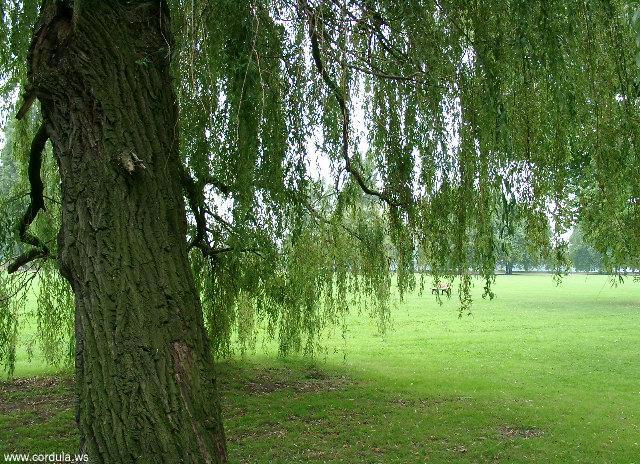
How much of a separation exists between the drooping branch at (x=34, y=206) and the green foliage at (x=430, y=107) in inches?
39.6

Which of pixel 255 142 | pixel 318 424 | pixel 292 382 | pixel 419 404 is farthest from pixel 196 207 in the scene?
pixel 292 382

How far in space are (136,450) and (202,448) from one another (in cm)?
24

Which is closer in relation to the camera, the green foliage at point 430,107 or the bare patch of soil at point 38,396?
the green foliage at point 430,107

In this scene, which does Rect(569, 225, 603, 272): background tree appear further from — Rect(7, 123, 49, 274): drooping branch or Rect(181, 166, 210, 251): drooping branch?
Rect(7, 123, 49, 274): drooping branch

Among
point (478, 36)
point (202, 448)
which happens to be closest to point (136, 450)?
point (202, 448)

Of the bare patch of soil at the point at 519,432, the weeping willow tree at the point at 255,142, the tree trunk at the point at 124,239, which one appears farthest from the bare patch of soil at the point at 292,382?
the tree trunk at the point at 124,239

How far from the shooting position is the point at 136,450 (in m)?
2.18

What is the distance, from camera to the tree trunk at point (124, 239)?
2240mm

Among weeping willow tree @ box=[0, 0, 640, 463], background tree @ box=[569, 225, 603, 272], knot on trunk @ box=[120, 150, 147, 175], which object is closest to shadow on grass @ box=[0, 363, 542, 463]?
weeping willow tree @ box=[0, 0, 640, 463]

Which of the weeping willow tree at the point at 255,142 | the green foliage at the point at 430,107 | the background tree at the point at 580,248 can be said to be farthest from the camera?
the background tree at the point at 580,248

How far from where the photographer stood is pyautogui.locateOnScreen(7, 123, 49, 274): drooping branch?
3.86 m

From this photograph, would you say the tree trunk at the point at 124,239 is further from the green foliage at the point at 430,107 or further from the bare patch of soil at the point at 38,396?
the bare patch of soil at the point at 38,396

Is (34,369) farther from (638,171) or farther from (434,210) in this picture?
(638,171)

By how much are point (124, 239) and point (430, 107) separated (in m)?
1.88
